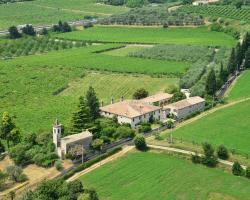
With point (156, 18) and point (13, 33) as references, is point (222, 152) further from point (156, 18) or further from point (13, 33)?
point (156, 18)

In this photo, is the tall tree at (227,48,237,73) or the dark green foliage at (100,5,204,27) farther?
the dark green foliage at (100,5,204,27)

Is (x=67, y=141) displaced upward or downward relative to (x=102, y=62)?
upward

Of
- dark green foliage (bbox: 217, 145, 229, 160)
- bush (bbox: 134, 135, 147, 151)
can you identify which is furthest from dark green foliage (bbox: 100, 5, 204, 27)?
dark green foliage (bbox: 217, 145, 229, 160)

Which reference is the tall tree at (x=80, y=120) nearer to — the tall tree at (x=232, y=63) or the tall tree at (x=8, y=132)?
the tall tree at (x=8, y=132)

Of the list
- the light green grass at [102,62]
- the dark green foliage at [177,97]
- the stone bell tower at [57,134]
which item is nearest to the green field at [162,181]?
the stone bell tower at [57,134]

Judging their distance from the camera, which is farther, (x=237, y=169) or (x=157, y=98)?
(x=157, y=98)

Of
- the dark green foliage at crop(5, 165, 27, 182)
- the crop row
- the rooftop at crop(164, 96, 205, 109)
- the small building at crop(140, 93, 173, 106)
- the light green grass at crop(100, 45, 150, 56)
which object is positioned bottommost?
the light green grass at crop(100, 45, 150, 56)

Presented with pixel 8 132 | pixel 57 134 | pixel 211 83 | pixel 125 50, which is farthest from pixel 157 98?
pixel 125 50

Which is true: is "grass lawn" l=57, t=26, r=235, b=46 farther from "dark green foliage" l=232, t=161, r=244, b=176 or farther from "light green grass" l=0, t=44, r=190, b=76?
"dark green foliage" l=232, t=161, r=244, b=176
